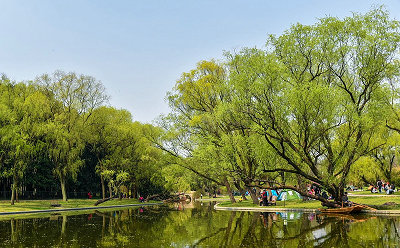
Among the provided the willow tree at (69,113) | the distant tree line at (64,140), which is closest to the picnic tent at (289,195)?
the distant tree line at (64,140)

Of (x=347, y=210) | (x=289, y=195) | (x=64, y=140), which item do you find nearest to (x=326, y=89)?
(x=347, y=210)

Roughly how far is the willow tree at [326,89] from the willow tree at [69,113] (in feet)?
90.9

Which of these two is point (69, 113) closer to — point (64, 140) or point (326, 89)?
point (64, 140)

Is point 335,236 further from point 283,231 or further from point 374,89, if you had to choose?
point 374,89

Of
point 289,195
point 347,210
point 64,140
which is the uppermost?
point 64,140

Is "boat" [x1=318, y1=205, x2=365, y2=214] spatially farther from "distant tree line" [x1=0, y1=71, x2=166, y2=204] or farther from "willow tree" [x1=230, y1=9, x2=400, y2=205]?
"distant tree line" [x1=0, y1=71, x2=166, y2=204]

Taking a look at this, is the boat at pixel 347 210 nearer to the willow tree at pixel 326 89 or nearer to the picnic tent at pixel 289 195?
the willow tree at pixel 326 89

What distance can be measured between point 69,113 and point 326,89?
35.2 m

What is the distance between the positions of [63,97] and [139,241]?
125 feet

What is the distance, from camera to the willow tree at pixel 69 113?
46469 millimetres

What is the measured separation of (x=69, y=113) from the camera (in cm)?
4853

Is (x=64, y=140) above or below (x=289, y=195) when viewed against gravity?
above

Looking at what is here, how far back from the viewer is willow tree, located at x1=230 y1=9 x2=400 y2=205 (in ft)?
84.8

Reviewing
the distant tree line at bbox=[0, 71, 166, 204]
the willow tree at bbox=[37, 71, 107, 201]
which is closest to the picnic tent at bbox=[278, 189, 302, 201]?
the distant tree line at bbox=[0, 71, 166, 204]
